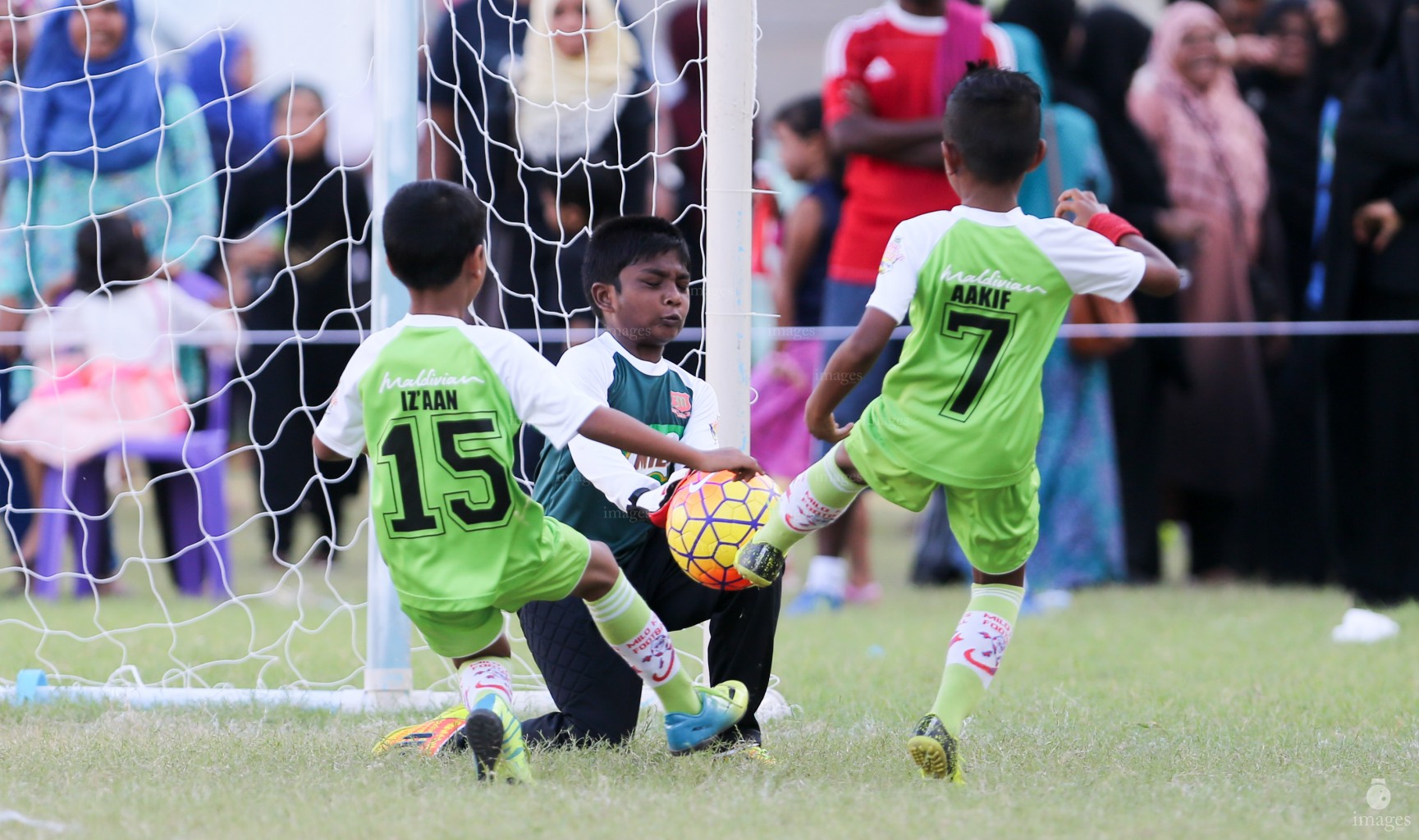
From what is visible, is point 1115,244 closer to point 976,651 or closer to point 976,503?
point 976,503

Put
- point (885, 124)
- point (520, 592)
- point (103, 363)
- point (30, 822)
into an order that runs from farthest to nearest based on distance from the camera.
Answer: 1. point (103, 363)
2. point (885, 124)
3. point (520, 592)
4. point (30, 822)

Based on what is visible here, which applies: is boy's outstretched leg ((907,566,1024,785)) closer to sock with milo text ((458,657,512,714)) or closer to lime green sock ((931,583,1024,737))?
lime green sock ((931,583,1024,737))

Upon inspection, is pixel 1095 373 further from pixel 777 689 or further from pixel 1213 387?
pixel 777 689

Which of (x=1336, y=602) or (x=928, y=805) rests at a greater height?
(x=928, y=805)

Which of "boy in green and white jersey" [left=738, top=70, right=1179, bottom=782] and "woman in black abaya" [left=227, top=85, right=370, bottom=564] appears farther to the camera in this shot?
"woman in black abaya" [left=227, top=85, right=370, bottom=564]

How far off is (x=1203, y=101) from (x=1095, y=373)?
1.87 m

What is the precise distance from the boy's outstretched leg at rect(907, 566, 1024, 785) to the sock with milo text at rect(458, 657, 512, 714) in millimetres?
897

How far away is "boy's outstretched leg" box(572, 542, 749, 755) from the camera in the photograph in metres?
3.50

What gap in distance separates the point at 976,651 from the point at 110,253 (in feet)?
17.1

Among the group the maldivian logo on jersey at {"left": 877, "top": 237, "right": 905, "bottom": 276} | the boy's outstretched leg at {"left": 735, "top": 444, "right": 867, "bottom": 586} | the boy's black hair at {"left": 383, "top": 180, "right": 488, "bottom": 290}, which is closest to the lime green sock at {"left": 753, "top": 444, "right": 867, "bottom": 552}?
the boy's outstretched leg at {"left": 735, "top": 444, "right": 867, "bottom": 586}

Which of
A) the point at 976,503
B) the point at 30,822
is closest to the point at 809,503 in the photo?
the point at 976,503

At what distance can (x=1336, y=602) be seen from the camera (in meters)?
7.32

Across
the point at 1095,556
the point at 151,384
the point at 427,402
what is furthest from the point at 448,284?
the point at 1095,556

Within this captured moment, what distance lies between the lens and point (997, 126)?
352cm
